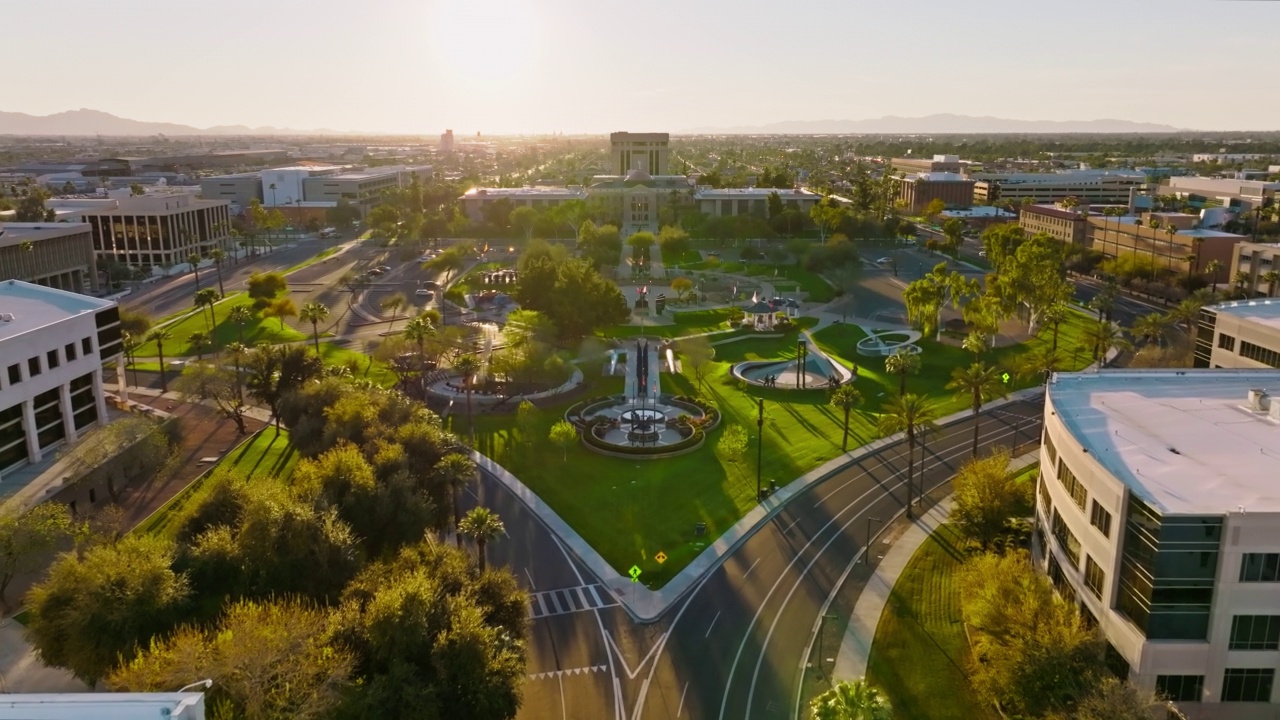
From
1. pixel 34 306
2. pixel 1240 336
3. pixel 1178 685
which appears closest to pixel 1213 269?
pixel 1240 336

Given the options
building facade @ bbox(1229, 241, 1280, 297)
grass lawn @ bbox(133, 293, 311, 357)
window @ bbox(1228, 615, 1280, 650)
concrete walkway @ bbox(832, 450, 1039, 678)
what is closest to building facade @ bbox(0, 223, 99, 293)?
grass lawn @ bbox(133, 293, 311, 357)

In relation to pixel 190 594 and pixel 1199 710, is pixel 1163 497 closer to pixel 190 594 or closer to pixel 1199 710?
pixel 1199 710

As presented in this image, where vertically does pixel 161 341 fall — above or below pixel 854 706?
below

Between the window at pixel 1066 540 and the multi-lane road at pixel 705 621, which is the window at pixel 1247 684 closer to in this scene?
the window at pixel 1066 540

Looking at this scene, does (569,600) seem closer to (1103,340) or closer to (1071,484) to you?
(1071,484)

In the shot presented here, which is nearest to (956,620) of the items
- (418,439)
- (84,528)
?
(418,439)

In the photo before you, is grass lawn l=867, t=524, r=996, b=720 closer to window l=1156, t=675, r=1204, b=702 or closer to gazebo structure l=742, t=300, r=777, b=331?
window l=1156, t=675, r=1204, b=702

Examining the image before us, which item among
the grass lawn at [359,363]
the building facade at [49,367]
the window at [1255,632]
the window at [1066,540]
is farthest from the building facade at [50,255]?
the window at [1255,632]
